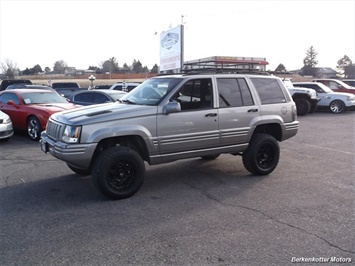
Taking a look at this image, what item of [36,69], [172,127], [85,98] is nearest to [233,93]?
[172,127]

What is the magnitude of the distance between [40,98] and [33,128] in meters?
1.32

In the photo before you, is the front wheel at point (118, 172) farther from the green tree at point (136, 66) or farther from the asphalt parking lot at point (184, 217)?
the green tree at point (136, 66)

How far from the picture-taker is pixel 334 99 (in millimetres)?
19141

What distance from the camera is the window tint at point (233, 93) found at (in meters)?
5.96

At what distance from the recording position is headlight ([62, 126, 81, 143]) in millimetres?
4828

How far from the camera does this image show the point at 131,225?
416cm

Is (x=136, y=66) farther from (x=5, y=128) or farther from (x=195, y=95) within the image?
(x=195, y=95)

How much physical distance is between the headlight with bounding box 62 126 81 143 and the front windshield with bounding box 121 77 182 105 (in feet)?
4.05

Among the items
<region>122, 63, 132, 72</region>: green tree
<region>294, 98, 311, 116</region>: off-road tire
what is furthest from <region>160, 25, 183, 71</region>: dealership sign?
<region>122, 63, 132, 72</region>: green tree

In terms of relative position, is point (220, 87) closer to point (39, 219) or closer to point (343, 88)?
point (39, 219)

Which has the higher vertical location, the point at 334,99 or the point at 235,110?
the point at 235,110

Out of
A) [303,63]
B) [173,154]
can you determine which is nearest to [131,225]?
[173,154]

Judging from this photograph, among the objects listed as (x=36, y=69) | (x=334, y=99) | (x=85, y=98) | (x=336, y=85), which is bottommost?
(x=334, y=99)

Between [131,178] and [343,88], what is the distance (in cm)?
2028
